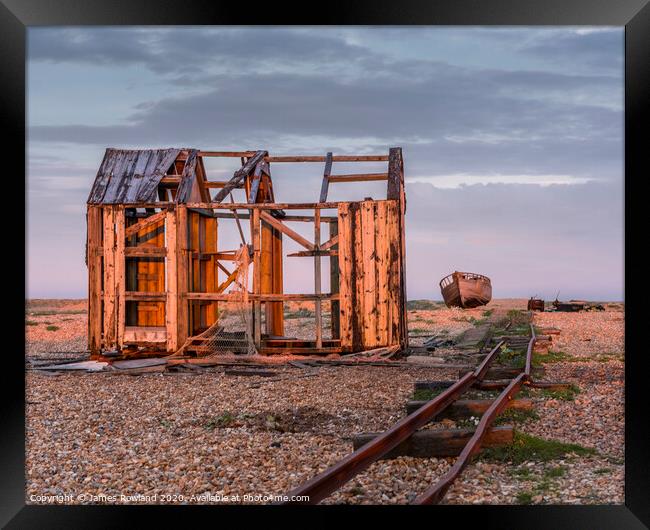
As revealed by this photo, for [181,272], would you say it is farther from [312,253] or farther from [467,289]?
[467,289]

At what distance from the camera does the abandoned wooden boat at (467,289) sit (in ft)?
127

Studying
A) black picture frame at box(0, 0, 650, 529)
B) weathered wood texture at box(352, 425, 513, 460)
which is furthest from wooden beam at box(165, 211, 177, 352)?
black picture frame at box(0, 0, 650, 529)

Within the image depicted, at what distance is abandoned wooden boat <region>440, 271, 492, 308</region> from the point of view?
38844 millimetres

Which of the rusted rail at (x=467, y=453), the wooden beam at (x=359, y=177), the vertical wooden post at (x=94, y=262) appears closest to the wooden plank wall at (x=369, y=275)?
the wooden beam at (x=359, y=177)

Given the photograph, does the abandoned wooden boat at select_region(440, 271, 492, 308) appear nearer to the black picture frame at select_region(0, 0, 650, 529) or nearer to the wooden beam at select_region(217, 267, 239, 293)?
the wooden beam at select_region(217, 267, 239, 293)

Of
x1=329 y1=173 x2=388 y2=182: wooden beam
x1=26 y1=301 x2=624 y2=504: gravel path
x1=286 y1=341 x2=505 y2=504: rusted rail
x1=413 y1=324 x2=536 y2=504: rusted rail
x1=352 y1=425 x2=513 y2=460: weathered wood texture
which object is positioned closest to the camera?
x1=286 y1=341 x2=505 y2=504: rusted rail

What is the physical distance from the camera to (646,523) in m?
4.94

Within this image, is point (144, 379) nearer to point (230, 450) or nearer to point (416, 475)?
point (230, 450)

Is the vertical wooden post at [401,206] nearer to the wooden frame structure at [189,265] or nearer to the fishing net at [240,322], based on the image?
the wooden frame structure at [189,265]

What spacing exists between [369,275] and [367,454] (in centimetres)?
1036

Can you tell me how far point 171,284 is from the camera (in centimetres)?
1634

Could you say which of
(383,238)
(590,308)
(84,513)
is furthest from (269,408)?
(590,308)

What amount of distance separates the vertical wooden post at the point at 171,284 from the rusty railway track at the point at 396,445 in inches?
321

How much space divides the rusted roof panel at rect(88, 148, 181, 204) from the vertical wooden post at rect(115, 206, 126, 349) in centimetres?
46
